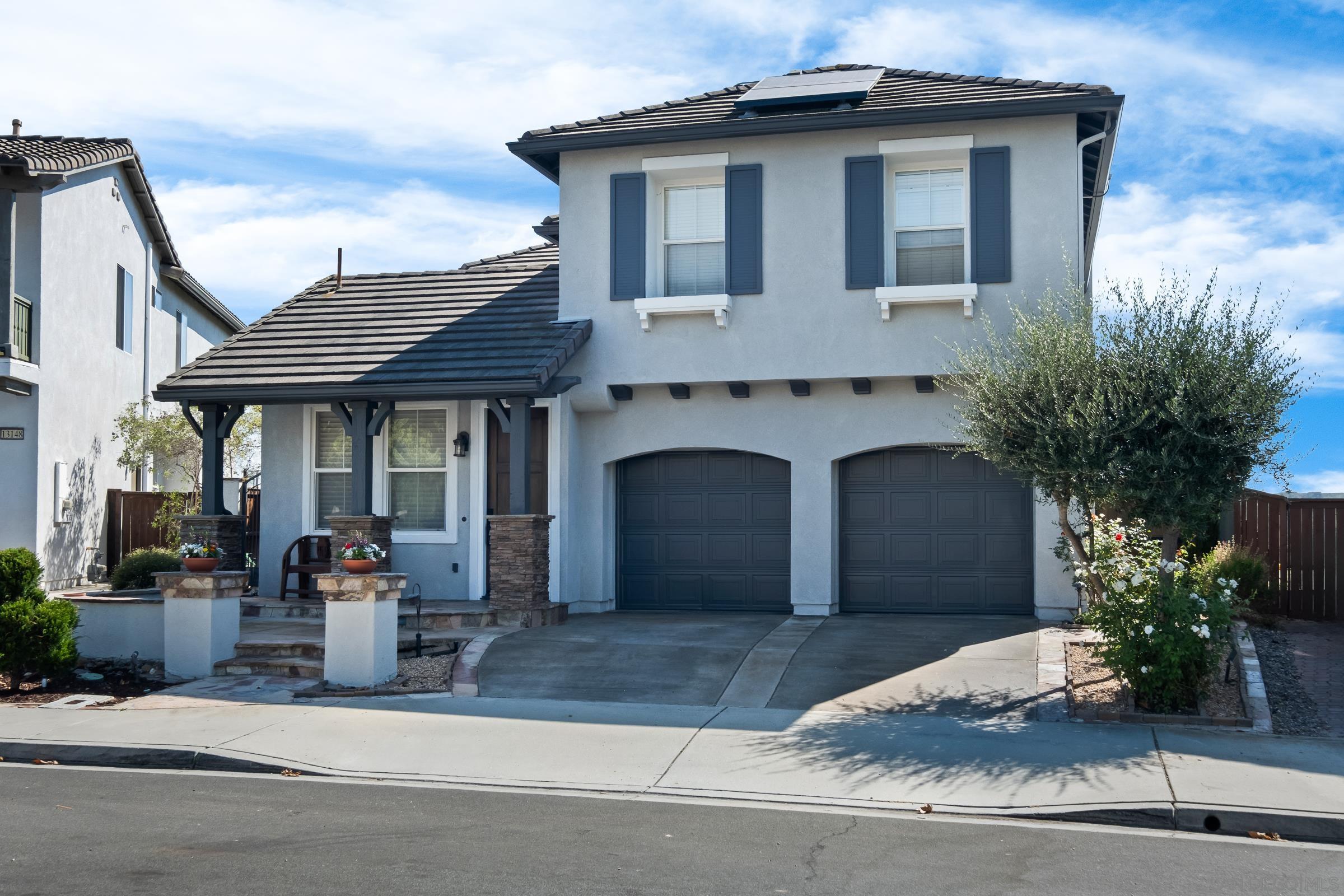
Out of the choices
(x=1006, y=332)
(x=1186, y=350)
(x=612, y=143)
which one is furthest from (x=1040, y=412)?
(x=612, y=143)

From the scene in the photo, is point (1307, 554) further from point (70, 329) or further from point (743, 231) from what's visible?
point (70, 329)

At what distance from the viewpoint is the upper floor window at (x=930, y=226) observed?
49.2ft

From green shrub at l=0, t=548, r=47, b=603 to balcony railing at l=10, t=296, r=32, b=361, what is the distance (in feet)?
23.1

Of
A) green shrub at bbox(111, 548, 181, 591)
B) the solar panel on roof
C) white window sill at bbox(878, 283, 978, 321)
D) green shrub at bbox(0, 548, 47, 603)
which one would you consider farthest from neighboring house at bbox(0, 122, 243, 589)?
white window sill at bbox(878, 283, 978, 321)

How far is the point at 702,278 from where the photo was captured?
15.8m

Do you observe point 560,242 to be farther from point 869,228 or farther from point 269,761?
point 269,761

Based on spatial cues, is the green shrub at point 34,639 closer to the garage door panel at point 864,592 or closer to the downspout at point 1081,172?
the garage door panel at point 864,592

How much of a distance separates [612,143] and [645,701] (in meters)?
7.57

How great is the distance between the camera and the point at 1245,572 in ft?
45.6

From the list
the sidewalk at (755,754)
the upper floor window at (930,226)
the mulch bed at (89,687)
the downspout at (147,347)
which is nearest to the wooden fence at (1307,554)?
the upper floor window at (930,226)

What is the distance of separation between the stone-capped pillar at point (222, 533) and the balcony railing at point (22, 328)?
4.44 metres

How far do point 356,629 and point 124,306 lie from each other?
1373 cm

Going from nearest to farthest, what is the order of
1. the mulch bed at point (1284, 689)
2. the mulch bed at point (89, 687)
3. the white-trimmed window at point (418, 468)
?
1. the mulch bed at point (1284, 689)
2. the mulch bed at point (89, 687)
3. the white-trimmed window at point (418, 468)

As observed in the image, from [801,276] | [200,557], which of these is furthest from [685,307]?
[200,557]
